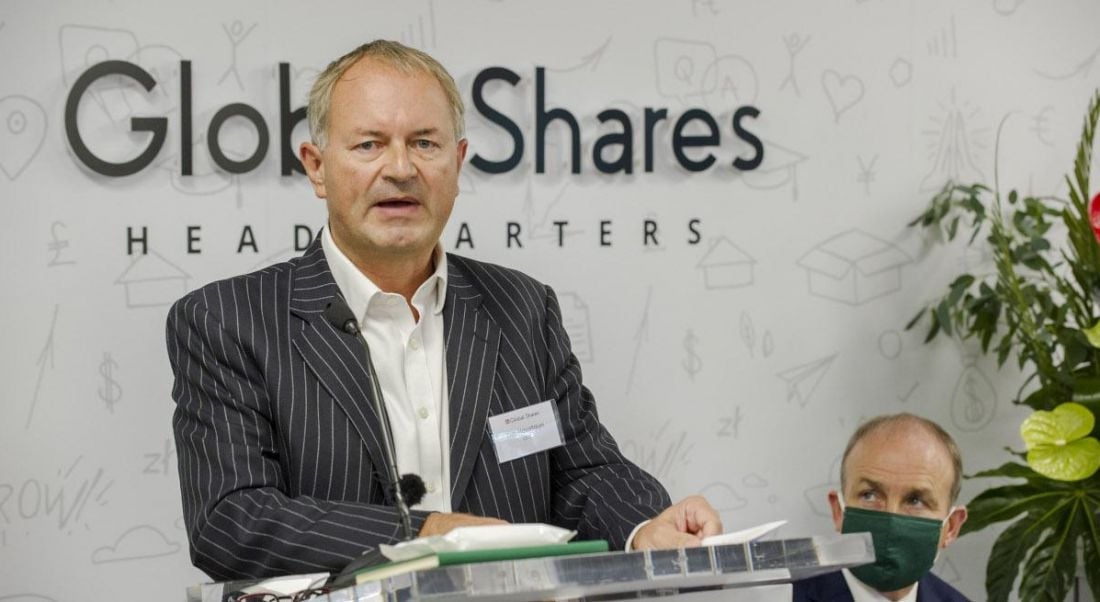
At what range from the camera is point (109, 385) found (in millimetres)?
3426

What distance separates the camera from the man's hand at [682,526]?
1978 millimetres

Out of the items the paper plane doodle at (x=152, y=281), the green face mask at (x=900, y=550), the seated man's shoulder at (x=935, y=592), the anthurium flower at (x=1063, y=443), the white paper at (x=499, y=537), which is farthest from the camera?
the paper plane doodle at (x=152, y=281)

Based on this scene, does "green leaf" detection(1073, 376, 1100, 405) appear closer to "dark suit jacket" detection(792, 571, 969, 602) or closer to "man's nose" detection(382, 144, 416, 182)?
"dark suit jacket" detection(792, 571, 969, 602)

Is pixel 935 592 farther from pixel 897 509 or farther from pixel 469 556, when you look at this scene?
pixel 469 556

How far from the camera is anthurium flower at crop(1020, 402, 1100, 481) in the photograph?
332cm

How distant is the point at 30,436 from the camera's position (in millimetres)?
3377

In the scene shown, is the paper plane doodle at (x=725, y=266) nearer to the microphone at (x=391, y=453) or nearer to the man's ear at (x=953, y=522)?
the man's ear at (x=953, y=522)

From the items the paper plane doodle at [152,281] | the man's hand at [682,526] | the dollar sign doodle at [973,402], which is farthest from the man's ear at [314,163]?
the dollar sign doodle at [973,402]

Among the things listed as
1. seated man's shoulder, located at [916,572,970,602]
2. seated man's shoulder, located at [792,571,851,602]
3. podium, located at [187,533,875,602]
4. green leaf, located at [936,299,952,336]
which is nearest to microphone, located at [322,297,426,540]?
podium, located at [187,533,875,602]

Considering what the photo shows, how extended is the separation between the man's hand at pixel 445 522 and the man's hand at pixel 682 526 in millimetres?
259

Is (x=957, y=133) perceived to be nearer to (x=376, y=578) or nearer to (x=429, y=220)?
(x=429, y=220)

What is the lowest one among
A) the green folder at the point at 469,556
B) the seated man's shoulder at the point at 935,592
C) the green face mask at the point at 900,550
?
the seated man's shoulder at the point at 935,592

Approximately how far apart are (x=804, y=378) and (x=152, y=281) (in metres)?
1.88

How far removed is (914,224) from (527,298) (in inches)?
70.2
